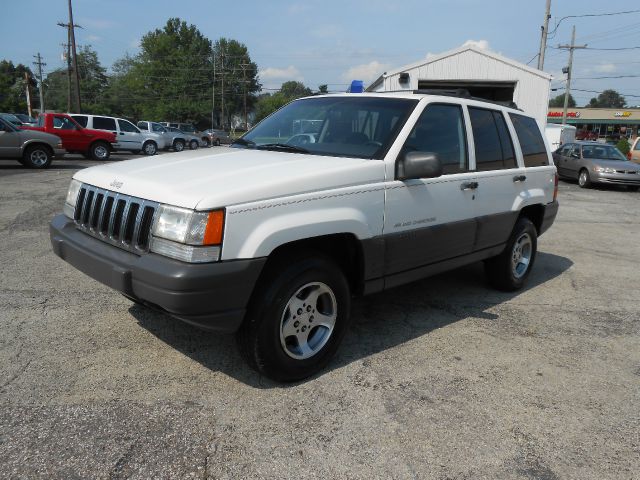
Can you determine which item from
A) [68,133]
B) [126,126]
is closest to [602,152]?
[68,133]

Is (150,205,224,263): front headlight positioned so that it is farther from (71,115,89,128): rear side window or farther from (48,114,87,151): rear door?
(71,115,89,128): rear side window

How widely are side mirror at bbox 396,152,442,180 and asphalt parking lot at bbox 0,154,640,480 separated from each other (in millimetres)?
1307

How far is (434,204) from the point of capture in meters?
3.83

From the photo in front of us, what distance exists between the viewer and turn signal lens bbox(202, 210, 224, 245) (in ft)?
8.61

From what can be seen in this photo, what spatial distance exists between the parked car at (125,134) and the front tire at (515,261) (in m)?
19.0

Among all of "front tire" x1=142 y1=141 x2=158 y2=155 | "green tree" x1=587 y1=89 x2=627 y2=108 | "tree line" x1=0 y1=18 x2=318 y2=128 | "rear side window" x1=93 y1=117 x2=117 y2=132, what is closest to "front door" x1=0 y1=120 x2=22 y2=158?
"rear side window" x1=93 y1=117 x2=117 y2=132

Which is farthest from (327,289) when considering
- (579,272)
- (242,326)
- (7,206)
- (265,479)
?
(7,206)

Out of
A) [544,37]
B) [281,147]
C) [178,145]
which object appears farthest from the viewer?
[178,145]

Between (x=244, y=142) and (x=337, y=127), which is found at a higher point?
(x=337, y=127)

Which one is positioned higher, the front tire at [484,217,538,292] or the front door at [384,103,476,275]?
the front door at [384,103,476,275]

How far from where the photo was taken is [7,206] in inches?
348

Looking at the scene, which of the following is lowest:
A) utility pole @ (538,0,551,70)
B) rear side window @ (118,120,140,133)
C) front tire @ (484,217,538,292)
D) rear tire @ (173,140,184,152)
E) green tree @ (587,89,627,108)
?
front tire @ (484,217,538,292)

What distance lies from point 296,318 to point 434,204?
145cm

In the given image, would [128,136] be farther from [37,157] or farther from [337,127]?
[337,127]
